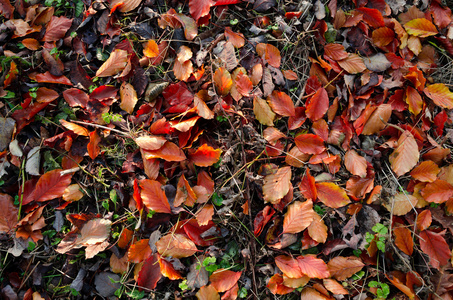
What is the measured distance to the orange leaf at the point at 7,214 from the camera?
1740 millimetres

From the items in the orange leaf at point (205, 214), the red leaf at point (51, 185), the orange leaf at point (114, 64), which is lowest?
the red leaf at point (51, 185)

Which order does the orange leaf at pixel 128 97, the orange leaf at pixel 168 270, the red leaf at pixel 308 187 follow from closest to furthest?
the orange leaf at pixel 168 270 < the red leaf at pixel 308 187 < the orange leaf at pixel 128 97

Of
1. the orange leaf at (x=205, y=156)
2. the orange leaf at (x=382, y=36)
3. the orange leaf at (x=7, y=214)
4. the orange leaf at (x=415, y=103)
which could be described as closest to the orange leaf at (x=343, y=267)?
the orange leaf at (x=205, y=156)

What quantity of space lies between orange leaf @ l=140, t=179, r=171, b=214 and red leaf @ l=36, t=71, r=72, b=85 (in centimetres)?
83

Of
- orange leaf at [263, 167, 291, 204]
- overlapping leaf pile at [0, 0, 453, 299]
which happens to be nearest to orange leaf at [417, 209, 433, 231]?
overlapping leaf pile at [0, 0, 453, 299]

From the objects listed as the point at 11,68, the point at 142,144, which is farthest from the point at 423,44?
the point at 11,68

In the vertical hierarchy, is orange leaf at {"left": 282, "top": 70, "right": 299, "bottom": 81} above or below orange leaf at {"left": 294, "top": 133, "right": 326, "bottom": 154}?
above

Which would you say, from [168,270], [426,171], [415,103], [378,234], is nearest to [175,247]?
[168,270]

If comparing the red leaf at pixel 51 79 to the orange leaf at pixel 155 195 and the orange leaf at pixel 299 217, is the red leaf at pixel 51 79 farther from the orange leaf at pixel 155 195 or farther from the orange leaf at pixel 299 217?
the orange leaf at pixel 299 217

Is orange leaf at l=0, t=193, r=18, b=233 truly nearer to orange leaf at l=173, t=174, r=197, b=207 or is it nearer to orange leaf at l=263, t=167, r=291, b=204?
orange leaf at l=173, t=174, r=197, b=207

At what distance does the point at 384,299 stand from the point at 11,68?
2.52 m

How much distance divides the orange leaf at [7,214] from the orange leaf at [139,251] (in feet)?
2.36

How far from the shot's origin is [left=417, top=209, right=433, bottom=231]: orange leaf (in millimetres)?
1715

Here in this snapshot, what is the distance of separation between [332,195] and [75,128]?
5.00ft
